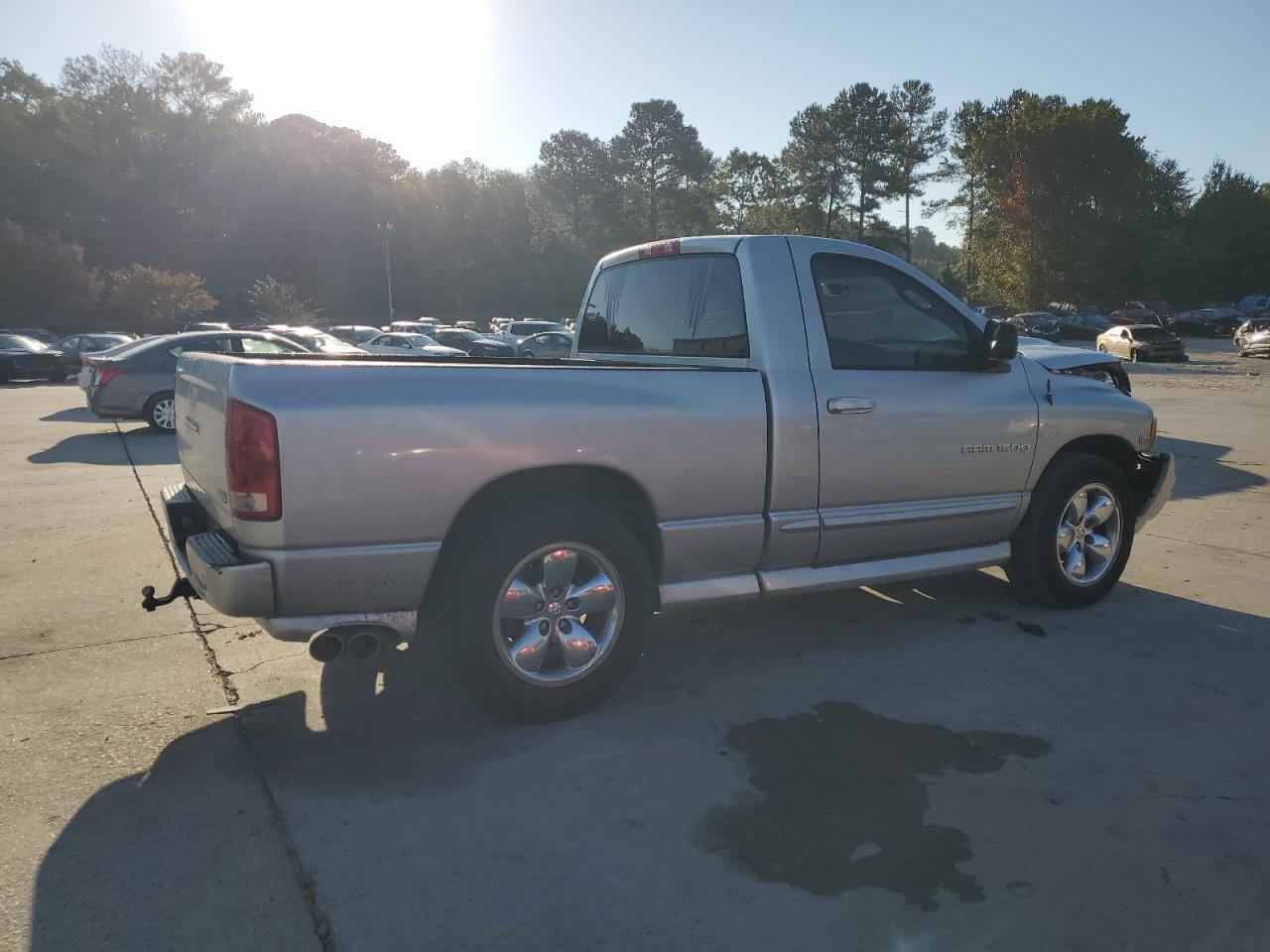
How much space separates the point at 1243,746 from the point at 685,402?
2.53 meters

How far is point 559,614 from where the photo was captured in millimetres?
3627

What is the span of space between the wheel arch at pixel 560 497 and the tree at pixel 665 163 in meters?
70.5

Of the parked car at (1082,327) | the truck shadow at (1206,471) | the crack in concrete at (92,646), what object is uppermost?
the parked car at (1082,327)

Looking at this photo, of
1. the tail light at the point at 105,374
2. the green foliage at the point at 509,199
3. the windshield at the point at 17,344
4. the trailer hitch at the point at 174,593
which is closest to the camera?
the trailer hitch at the point at 174,593

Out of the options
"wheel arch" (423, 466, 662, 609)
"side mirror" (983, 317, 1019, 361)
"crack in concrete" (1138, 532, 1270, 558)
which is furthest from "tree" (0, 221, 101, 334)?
"side mirror" (983, 317, 1019, 361)

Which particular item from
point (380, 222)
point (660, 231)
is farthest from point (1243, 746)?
point (660, 231)

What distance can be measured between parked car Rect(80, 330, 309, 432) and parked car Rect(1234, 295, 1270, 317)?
181 ft

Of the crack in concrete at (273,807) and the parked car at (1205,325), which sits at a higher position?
the parked car at (1205,325)

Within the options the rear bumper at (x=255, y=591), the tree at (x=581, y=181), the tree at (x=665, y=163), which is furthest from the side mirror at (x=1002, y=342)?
the tree at (x=581, y=181)

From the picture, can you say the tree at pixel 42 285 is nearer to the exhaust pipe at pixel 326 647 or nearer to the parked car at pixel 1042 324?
the parked car at pixel 1042 324

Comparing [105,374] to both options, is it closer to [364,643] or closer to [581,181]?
[364,643]

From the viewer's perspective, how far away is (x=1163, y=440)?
472 inches

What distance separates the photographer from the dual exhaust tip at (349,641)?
10.6ft

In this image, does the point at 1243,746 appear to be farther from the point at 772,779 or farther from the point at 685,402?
the point at 685,402
